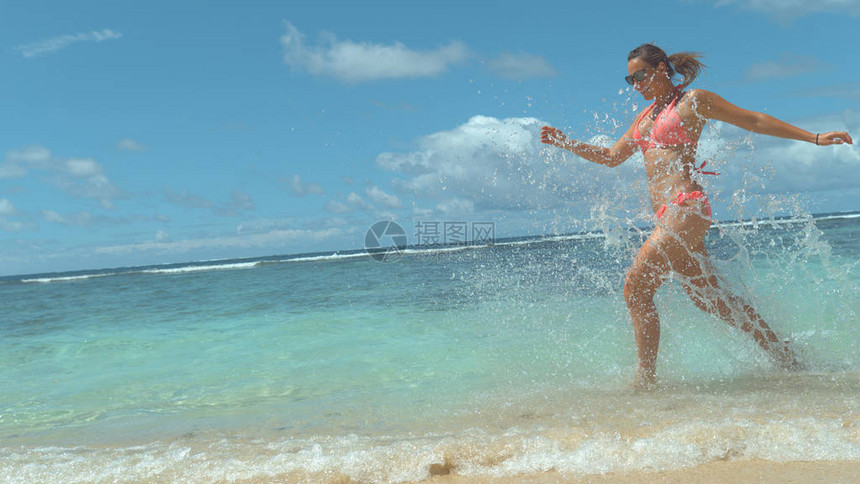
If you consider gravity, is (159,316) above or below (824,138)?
below

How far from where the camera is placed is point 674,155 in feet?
10.6

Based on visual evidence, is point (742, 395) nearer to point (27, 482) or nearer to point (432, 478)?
point (432, 478)

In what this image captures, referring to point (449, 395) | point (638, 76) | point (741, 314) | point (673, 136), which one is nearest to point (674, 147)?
point (673, 136)

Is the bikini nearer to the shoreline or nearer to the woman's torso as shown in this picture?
the woman's torso

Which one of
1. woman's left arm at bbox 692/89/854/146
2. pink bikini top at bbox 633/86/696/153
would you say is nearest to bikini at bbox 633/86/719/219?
pink bikini top at bbox 633/86/696/153

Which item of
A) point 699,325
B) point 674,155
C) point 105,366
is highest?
point 674,155

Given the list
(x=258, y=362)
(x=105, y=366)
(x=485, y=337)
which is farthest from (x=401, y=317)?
(x=105, y=366)

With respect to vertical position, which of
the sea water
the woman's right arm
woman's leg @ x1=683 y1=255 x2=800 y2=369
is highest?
the woman's right arm

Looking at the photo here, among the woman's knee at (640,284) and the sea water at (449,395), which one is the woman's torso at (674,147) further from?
the sea water at (449,395)

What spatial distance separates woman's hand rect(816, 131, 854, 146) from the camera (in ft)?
9.21

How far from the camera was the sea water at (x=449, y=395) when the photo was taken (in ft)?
7.84

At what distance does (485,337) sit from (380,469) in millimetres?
3175

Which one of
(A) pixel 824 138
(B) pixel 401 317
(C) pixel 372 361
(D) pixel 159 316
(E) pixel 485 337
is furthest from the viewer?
(D) pixel 159 316

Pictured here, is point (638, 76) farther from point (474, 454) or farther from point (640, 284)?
point (474, 454)
